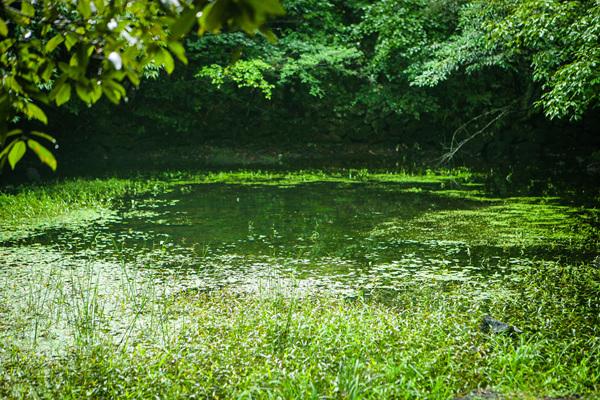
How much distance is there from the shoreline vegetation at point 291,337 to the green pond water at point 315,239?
211 millimetres

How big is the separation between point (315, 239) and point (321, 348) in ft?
10.4

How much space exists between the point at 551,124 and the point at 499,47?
4078 mm

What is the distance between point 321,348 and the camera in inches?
141

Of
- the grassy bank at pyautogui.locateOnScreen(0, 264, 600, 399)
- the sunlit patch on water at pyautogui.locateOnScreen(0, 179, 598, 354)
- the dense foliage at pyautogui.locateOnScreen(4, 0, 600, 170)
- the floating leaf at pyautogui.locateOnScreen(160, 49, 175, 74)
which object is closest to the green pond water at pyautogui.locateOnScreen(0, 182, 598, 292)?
the sunlit patch on water at pyautogui.locateOnScreen(0, 179, 598, 354)

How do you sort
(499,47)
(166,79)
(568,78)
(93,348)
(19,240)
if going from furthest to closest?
(166,79)
(499,47)
(568,78)
(19,240)
(93,348)

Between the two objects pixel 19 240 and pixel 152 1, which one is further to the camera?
pixel 19 240

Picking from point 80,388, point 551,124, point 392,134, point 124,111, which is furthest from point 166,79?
point 80,388

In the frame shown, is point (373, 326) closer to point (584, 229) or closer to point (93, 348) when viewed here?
point (93, 348)

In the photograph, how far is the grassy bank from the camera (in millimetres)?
3066

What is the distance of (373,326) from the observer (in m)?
3.90

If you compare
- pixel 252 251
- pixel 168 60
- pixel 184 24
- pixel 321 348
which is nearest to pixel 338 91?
pixel 252 251

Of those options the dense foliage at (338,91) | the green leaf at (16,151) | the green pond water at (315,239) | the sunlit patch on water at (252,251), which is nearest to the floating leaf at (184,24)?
the green leaf at (16,151)

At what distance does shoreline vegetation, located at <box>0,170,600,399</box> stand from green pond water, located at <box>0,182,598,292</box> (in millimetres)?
211

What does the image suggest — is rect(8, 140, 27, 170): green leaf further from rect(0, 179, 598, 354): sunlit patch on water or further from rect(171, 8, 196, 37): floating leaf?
rect(0, 179, 598, 354): sunlit patch on water
